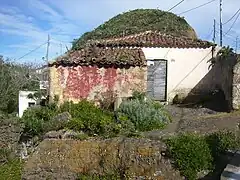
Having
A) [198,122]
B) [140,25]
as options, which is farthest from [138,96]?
[140,25]

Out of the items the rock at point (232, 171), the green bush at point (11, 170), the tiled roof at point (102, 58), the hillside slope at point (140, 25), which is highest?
the hillside slope at point (140, 25)

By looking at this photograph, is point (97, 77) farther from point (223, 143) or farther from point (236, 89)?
point (223, 143)

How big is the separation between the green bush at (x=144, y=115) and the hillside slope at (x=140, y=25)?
877 cm

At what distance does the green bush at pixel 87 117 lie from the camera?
12.2 meters

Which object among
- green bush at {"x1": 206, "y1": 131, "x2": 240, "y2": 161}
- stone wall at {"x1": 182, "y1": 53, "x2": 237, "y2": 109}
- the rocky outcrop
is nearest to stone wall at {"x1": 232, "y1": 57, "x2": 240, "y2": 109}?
stone wall at {"x1": 182, "y1": 53, "x2": 237, "y2": 109}

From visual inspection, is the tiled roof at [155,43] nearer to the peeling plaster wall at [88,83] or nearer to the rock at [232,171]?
the peeling plaster wall at [88,83]

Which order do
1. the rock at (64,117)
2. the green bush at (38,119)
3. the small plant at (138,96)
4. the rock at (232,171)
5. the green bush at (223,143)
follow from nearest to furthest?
the rock at (232,171), the green bush at (223,143), the rock at (64,117), the green bush at (38,119), the small plant at (138,96)

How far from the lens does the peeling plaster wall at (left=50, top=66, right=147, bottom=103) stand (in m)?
15.8

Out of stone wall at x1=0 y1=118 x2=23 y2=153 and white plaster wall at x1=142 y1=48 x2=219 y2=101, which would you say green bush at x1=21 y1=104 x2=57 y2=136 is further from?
white plaster wall at x1=142 y1=48 x2=219 y2=101

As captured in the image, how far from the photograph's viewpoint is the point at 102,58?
16250 mm

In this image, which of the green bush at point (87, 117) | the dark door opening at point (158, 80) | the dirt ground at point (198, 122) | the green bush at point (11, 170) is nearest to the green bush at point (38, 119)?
the green bush at point (87, 117)

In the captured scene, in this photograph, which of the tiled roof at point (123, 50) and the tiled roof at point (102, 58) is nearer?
the tiled roof at point (102, 58)

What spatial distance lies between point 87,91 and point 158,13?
1245cm

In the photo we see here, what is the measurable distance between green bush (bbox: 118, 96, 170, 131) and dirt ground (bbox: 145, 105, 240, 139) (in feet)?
1.27
